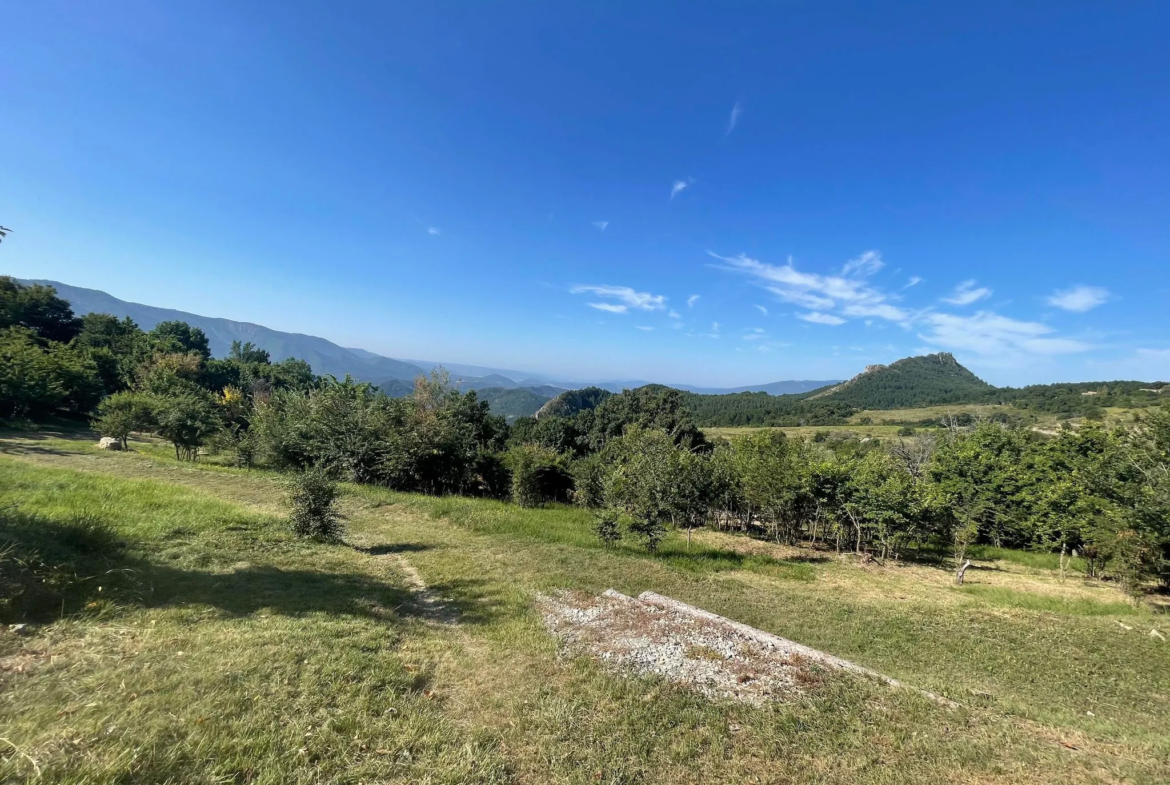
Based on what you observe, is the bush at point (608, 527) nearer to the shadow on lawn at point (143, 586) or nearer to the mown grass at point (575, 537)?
the mown grass at point (575, 537)

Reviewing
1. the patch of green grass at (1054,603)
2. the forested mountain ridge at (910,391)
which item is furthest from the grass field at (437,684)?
the forested mountain ridge at (910,391)

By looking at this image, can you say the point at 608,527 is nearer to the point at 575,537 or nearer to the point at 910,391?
the point at 575,537

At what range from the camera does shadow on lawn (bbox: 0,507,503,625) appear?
537 cm

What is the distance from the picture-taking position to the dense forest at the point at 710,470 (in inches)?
649

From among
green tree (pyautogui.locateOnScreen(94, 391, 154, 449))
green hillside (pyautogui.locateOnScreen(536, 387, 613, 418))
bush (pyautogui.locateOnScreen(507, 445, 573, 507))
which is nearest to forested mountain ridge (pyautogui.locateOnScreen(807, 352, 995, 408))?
green hillside (pyautogui.locateOnScreen(536, 387, 613, 418))

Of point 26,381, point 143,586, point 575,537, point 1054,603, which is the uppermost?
point 143,586

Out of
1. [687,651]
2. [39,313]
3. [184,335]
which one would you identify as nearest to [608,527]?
[687,651]

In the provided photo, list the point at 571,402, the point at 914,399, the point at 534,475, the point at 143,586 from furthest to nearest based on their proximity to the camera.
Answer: the point at 914,399 → the point at 571,402 → the point at 534,475 → the point at 143,586

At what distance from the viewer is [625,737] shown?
15.4 ft

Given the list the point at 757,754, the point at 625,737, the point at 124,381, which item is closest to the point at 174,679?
the point at 625,737

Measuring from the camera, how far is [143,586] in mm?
6465

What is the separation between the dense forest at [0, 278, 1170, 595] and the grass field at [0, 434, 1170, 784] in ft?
15.7

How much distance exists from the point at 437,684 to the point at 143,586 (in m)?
4.95

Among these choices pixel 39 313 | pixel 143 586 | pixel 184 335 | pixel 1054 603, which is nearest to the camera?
pixel 143 586
